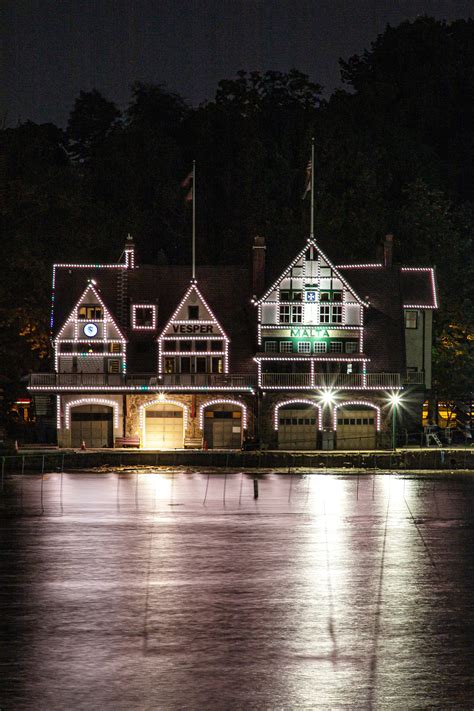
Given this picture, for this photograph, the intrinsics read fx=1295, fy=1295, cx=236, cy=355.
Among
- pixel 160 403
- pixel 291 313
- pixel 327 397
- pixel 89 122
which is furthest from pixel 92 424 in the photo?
pixel 89 122

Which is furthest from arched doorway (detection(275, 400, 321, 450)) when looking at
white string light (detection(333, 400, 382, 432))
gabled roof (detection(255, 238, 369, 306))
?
gabled roof (detection(255, 238, 369, 306))

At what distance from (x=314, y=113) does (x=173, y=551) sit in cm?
10206

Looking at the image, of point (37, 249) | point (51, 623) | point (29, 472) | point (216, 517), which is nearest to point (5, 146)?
point (37, 249)

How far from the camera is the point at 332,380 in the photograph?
84.1m

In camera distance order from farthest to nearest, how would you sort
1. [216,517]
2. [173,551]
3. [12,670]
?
1. [216,517]
2. [173,551]
3. [12,670]

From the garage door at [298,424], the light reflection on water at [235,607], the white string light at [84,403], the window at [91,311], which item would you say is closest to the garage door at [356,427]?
the garage door at [298,424]

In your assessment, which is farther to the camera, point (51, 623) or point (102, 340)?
point (102, 340)

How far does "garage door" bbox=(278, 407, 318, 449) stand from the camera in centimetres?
8438

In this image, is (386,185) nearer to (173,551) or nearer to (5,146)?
(5,146)

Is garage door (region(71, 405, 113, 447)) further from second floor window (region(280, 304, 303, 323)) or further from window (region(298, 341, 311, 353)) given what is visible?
window (region(298, 341, 311, 353))

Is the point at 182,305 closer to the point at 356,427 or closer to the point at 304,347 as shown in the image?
the point at 304,347

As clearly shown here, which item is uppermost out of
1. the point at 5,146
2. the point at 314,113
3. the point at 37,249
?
the point at 314,113

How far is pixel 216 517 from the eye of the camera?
49344 millimetres

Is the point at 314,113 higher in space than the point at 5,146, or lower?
higher
